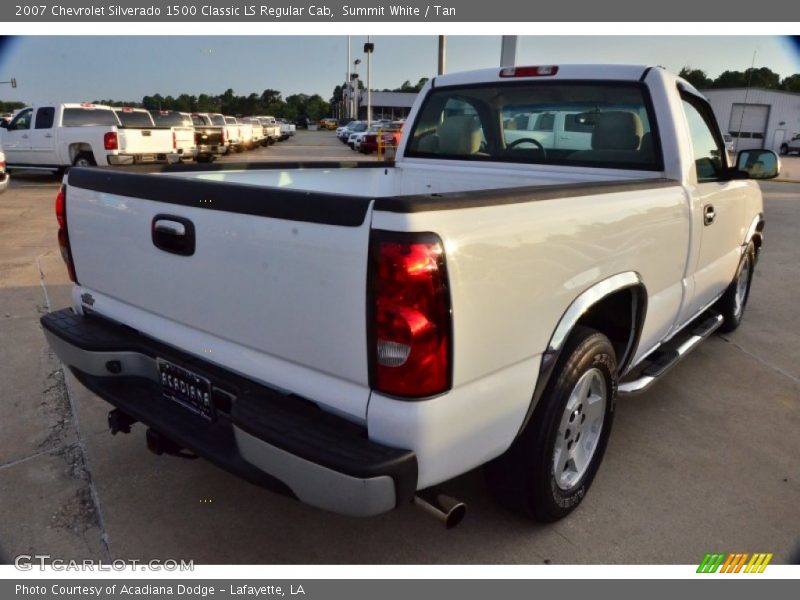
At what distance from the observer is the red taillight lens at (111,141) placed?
14.3 m

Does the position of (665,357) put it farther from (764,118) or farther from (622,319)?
(764,118)

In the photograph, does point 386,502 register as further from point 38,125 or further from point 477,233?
point 38,125

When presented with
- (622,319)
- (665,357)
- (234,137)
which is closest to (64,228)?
(622,319)

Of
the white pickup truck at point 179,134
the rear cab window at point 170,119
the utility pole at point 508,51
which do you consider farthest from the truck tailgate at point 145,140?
the utility pole at point 508,51

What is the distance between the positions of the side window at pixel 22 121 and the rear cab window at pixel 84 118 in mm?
1324

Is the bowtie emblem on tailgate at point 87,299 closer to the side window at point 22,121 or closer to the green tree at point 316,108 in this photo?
the side window at point 22,121

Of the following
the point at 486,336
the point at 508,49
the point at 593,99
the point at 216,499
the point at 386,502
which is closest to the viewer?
the point at 386,502

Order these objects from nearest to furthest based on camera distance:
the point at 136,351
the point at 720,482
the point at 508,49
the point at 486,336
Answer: the point at 486,336 → the point at 136,351 → the point at 720,482 → the point at 508,49

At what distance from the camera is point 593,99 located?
3668 millimetres

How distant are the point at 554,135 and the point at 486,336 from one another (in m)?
2.33

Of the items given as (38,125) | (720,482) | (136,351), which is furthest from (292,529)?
(38,125)

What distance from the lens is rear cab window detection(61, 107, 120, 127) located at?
593 inches

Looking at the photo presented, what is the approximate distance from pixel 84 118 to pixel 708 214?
51.2ft

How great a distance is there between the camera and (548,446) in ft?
7.90
